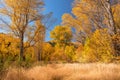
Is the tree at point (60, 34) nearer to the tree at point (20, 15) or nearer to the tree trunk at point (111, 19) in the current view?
the tree at point (20, 15)

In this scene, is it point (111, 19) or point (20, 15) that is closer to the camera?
point (111, 19)

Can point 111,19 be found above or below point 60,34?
below

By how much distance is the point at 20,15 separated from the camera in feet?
51.9

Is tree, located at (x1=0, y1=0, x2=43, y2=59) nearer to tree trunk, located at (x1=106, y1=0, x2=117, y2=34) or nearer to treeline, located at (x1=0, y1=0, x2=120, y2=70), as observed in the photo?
treeline, located at (x1=0, y1=0, x2=120, y2=70)

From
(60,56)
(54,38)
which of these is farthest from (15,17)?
(54,38)

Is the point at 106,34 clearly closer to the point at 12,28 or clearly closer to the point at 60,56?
the point at 12,28

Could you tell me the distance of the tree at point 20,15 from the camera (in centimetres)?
1566

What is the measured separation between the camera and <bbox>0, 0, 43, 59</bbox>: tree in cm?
1566

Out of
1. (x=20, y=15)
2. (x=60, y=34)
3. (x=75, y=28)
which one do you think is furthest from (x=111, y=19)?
(x=60, y=34)

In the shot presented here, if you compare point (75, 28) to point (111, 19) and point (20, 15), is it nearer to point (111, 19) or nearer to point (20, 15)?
point (20, 15)

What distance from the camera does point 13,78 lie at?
6039 mm

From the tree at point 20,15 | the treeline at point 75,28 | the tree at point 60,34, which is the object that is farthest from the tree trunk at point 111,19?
the tree at point 60,34

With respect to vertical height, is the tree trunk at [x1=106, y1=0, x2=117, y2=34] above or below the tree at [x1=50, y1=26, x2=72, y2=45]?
below

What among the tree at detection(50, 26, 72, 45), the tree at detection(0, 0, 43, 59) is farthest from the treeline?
the tree at detection(50, 26, 72, 45)
